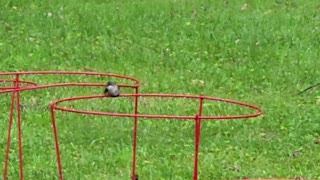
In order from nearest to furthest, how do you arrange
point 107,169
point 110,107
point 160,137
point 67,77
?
point 107,169 < point 160,137 < point 110,107 < point 67,77

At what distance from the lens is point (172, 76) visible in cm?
857

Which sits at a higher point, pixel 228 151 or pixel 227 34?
pixel 227 34

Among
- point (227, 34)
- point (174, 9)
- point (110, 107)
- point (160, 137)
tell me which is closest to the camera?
point (160, 137)

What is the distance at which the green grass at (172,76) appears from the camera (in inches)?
250

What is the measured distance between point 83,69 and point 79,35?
113cm

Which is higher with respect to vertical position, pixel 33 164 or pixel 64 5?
pixel 64 5

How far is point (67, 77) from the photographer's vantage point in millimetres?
8445

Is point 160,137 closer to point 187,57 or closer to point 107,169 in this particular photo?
point 107,169

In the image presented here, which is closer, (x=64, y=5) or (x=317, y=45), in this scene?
(x=317, y=45)

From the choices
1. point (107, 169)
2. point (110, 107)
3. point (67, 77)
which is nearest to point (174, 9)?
point (67, 77)

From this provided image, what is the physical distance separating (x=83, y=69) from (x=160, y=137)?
2293mm

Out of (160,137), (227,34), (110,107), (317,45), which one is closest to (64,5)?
(227,34)

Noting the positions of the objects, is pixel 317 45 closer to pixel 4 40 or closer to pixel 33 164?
pixel 4 40

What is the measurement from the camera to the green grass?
635 cm
